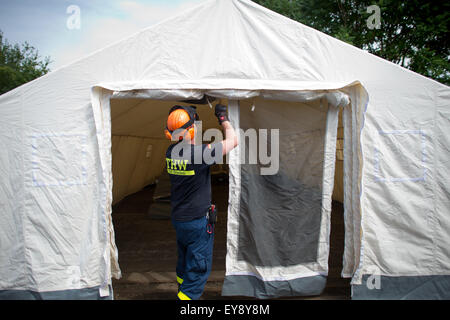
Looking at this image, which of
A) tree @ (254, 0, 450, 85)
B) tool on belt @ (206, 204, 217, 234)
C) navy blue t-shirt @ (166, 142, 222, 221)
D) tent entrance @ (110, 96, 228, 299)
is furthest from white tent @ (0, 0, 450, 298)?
tree @ (254, 0, 450, 85)

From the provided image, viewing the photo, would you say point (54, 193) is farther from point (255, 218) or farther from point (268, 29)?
point (268, 29)

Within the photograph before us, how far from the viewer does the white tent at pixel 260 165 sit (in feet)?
8.26

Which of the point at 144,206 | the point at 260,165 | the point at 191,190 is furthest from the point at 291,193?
the point at 144,206

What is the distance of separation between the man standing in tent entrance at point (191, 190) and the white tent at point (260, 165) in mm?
361

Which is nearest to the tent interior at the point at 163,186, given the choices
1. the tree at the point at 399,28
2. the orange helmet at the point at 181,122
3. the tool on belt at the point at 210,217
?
the tool on belt at the point at 210,217

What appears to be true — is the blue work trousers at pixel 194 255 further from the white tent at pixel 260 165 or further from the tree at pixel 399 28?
the tree at pixel 399 28

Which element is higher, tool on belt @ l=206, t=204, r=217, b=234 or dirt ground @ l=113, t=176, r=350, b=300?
tool on belt @ l=206, t=204, r=217, b=234

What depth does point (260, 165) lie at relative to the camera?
9.02 ft

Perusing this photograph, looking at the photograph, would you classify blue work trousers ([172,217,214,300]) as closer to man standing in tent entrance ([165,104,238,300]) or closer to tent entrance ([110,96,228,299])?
man standing in tent entrance ([165,104,238,300])

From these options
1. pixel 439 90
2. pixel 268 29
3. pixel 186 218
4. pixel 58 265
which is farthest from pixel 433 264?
pixel 58 265

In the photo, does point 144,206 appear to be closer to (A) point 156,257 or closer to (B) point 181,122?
(A) point 156,257

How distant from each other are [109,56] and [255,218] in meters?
2.20

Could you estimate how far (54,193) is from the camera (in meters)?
2.53

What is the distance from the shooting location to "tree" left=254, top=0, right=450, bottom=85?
214 inches
